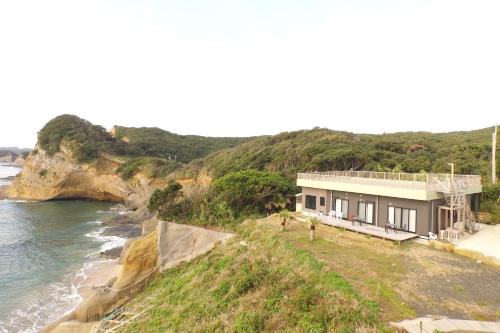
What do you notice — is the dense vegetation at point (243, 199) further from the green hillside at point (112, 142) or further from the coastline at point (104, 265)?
the green hillside at point (112, 142)

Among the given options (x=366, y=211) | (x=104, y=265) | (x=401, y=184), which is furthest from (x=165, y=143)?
(x=401, y=184)

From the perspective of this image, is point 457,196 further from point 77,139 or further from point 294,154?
point 77,139

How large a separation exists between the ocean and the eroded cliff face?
10.9 meters

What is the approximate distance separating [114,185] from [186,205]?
32.2 m

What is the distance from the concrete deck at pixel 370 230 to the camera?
17083mm

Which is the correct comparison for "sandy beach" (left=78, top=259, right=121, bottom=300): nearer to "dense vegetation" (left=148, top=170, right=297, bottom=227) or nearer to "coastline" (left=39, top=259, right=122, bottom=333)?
"coastline" (left=39, top=259, right=122, bottom=333)

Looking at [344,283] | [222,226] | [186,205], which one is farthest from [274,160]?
[344,283]

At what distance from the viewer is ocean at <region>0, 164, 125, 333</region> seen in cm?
1802

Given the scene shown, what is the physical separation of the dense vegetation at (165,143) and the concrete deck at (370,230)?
6007 cm

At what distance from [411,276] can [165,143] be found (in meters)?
85.6

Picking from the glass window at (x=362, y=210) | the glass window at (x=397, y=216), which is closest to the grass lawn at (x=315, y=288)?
the glass window at (x=397, y=216)

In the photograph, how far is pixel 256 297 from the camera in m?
11.6

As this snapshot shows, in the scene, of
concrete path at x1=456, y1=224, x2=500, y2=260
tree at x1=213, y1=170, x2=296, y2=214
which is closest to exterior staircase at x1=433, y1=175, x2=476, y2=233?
concrete path at x1=456, y1=224, x2=500, y2=260

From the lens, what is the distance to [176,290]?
15492 millimetres
